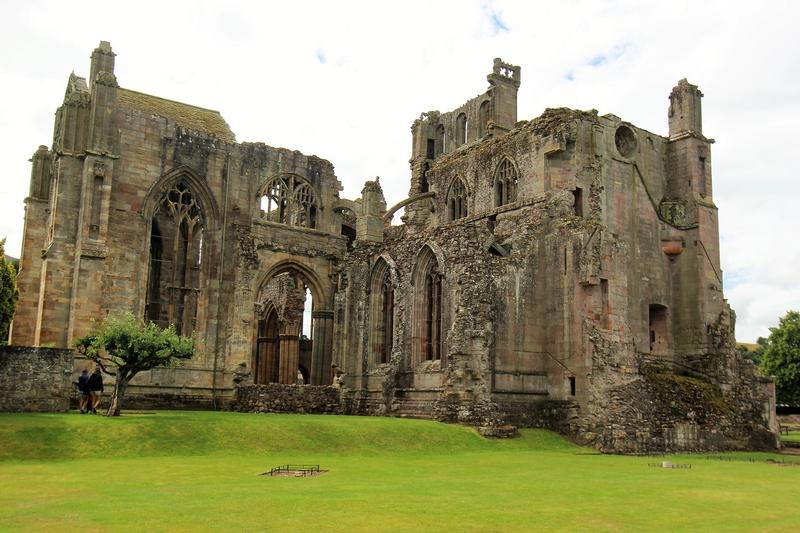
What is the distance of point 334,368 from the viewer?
35.4 m

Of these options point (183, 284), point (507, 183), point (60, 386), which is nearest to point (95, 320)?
point (183, 284)

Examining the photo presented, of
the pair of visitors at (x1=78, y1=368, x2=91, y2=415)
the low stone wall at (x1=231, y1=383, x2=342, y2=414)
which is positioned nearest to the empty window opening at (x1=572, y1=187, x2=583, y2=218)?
the low stone wall at (x1=231, y1=383, x2=342, y2=414)

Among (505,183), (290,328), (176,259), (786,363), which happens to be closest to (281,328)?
(290,328)

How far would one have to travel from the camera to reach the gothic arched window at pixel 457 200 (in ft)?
122

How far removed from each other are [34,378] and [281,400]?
39.4 feet

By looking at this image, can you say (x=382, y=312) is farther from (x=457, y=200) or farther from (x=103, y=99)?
(x=103, y=99)

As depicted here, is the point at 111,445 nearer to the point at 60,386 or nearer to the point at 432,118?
the point at 60,386

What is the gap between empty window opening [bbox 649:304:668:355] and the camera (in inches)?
1361

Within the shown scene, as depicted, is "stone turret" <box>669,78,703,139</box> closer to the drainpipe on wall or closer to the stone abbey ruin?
the stone abbey ruin

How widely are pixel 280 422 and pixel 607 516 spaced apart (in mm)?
13496

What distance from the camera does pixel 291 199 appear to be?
37.7m

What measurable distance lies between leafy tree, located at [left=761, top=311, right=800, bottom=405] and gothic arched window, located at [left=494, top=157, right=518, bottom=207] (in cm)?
2376

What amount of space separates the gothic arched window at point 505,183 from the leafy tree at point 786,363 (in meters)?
23.8

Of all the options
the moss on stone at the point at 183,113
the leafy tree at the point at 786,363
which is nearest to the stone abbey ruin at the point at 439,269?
the moss on stone at the point at 183,113
